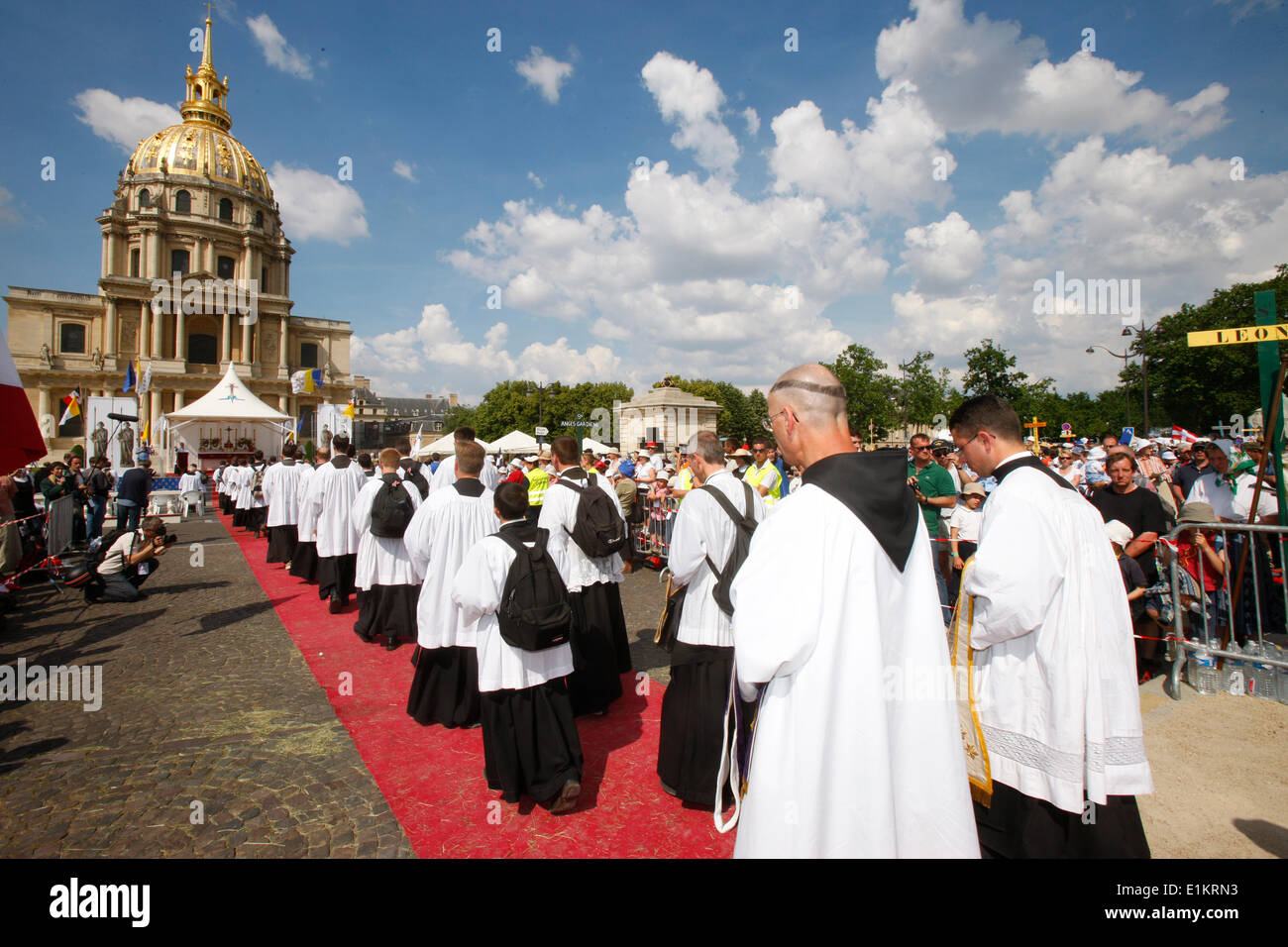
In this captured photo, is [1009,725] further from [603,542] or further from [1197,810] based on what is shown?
[603,542]

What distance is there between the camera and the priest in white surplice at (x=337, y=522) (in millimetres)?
8078

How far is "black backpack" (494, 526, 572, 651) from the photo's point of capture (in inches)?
135

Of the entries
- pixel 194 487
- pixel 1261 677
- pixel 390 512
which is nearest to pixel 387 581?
pixel 390 512

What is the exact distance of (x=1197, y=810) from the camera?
341cm

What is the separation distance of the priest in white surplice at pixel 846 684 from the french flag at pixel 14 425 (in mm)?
2947

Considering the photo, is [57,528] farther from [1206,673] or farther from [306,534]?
[1206,673]

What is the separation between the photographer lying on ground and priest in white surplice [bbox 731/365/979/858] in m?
10.3

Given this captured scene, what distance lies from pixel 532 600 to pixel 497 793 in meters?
1.28

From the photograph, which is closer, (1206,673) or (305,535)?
(1206,673)

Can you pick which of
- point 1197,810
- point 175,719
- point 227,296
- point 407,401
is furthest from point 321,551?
point 407,401

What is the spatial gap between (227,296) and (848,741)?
75.9 m

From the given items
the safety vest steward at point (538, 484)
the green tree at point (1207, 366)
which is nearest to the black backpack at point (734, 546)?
A: the safety vest steward at point (538, 484)

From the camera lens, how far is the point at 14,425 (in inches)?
104

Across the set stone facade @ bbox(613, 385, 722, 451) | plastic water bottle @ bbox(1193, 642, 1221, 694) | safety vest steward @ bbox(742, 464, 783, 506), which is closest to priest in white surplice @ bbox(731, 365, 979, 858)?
plastic water bottle @ bbox(1193, 642, 1221, 694)
